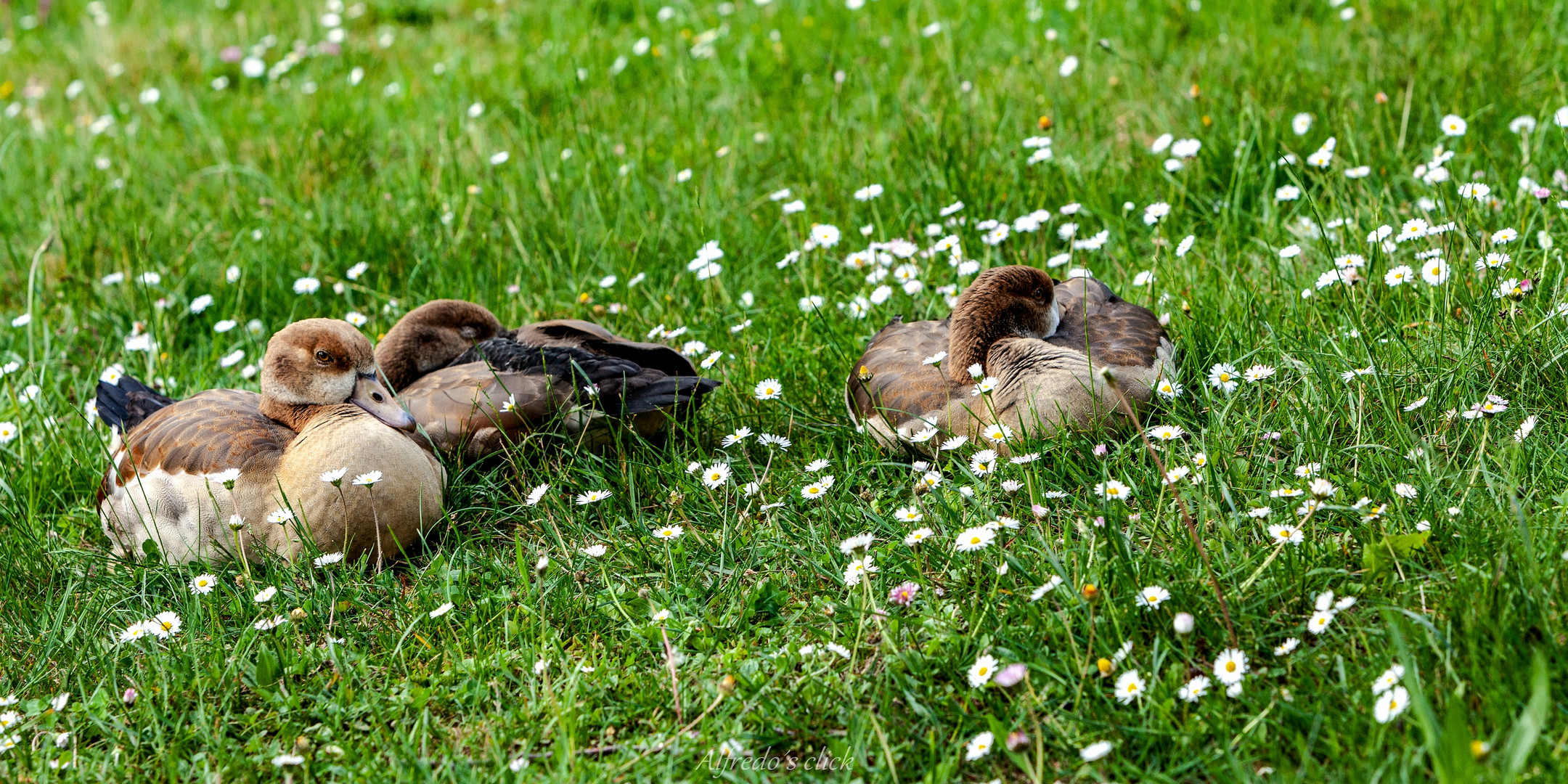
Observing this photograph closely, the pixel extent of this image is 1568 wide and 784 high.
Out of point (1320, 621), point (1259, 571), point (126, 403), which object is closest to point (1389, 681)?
point (1320, 621)

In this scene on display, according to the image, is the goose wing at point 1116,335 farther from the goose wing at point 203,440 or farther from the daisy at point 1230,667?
the goose wing at point 203,440

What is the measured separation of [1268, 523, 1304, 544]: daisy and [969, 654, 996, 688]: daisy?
0.73 metres

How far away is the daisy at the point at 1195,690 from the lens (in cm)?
261

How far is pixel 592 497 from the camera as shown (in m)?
3.79

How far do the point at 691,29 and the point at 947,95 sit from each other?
7.90 ft

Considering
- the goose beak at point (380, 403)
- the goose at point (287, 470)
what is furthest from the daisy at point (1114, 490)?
the goose beak at point (380, 403)

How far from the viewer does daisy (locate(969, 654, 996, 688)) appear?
9.12 feet

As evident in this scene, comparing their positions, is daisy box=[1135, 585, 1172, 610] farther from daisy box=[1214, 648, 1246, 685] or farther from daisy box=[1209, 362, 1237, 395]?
daisy box=[1209, 362, 1237, 395]

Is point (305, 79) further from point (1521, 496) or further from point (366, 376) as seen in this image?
point (1521, 496)

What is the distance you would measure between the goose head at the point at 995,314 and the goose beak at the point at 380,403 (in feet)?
5.90

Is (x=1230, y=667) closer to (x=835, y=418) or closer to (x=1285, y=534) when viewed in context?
(x=1285, y=534)

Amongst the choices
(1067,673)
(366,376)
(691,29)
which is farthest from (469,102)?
(1067,673)

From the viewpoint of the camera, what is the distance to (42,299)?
235 inches

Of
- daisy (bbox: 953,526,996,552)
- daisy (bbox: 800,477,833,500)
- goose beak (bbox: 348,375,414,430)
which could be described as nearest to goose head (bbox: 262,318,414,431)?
goose beak (bbox: 348,375,414,430)
